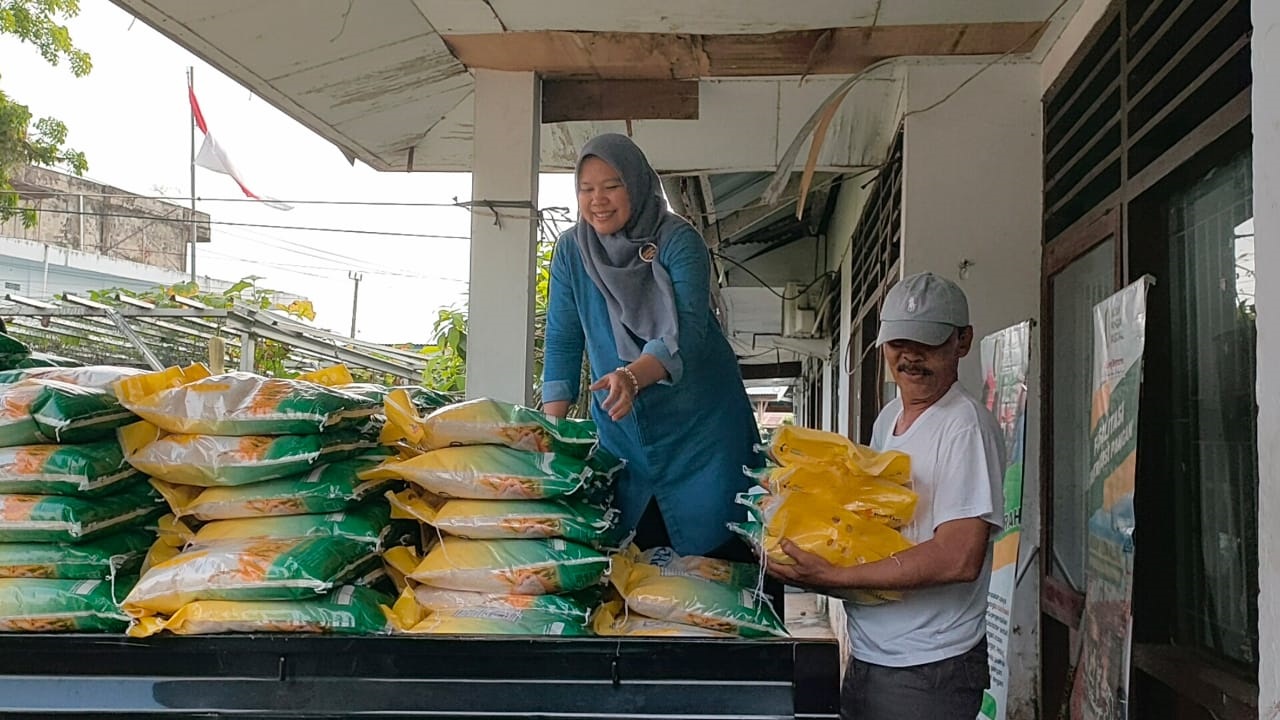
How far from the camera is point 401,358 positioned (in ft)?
39.1

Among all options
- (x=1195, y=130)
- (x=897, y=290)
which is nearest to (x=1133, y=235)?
(x=1195, y=130)

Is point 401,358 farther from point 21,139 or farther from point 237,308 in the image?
point 21,139

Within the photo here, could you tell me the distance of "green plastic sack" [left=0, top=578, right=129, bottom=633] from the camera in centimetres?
151

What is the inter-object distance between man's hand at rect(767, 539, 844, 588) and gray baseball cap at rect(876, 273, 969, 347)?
0.49 m

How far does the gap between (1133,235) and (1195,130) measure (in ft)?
1.54

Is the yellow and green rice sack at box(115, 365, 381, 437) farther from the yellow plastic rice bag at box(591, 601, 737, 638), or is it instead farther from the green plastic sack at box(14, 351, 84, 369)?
the yellow plastic rice bag at box(591, 601, 737, 638)

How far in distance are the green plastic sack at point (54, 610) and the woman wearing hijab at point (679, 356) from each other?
39.9 inches

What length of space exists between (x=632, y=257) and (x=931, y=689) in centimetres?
110

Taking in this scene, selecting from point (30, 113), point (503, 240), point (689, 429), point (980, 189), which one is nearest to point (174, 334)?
point (30, 113)

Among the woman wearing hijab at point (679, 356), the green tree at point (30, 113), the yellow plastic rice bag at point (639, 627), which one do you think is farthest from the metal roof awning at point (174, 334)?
the yellow plastic rice bag at point (639, 627)

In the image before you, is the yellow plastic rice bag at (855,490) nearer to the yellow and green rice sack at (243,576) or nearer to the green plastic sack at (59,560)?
the yellow and green rice sack at (243,576)

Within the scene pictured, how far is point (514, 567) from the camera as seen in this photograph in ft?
5.24

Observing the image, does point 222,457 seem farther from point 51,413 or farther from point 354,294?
point 354,294

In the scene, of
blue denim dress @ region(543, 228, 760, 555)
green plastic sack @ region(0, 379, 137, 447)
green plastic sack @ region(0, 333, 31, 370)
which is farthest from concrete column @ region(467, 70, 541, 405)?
green plastic sack @ region(0, 379, 137, 447)
